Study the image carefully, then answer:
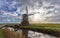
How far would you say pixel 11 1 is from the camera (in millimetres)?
2576

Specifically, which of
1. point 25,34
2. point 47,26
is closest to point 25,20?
point 25,34

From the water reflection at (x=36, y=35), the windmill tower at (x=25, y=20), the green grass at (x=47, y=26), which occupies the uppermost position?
the windmill tower at (x=25, y=20)

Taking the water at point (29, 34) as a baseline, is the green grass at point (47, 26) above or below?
above

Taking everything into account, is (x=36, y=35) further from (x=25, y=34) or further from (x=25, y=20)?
(x=25, y=20)

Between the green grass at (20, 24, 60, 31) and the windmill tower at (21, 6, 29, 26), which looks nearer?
the green grass at (20, 24, 60, 31)

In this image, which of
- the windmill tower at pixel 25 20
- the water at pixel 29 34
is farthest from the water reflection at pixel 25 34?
the windmill tower at pixel 25 20

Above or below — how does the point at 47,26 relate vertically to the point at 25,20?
below

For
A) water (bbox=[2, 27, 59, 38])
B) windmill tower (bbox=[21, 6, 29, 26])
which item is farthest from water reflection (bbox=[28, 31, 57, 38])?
windmill tower (bbox=[21, 6, 29, 26])

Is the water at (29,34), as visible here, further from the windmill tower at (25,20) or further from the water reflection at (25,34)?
the windmill tower at (25,20)

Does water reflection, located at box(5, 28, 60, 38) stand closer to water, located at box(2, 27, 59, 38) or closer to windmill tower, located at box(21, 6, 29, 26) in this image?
water, located at box(2, 27, 59, 38)

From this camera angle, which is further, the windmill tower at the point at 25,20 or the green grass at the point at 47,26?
the windmill tower at the point at 25,20

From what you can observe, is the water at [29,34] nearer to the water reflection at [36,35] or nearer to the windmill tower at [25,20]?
the water reflection at [36,35]

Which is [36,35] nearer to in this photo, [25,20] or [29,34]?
[29,34]

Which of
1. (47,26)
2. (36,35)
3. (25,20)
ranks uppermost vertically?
(25,20)
